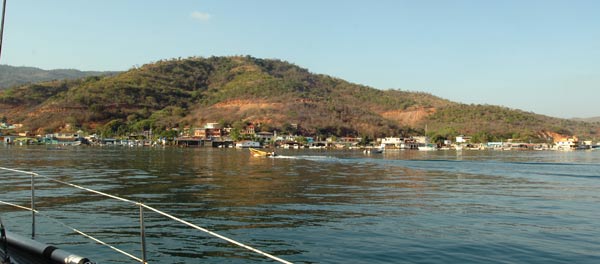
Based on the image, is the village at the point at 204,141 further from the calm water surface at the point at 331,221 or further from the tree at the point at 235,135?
the calm water surface at the point at 331,221

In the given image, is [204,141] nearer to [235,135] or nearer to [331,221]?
[235,135]

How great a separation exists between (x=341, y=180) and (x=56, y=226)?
2449 centimetres

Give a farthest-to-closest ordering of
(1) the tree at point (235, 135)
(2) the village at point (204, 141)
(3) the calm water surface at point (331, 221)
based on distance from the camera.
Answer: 1. (1) the tree at point (235, 135)
2. (2) the village at point (204, 141)
3. (3) the calm water surface at point (331, 221)

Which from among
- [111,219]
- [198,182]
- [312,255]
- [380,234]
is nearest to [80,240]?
[111,219]

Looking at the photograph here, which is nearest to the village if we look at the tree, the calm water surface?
the tree

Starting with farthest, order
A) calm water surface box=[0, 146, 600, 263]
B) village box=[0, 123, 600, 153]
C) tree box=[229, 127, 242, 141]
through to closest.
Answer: tree box=[229, 127, 242, 141] → village box=[0, 123, 600, 153] → calm water surface box=[0, 146, 600, 263]

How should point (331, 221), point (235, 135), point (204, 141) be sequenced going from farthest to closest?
point (235, 135) < point (204, 141) < point (331, 221)

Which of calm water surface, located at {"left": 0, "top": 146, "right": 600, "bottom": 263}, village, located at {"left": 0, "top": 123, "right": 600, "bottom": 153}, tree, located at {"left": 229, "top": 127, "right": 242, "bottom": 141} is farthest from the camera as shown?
tree, located at {"left": 229, "top": 127, "right": 242, "bottom": 141}

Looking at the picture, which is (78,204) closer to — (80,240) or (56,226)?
(56,226)

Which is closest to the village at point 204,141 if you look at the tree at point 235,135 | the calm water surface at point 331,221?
the tree at point 235,135

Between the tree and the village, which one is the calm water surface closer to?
the village

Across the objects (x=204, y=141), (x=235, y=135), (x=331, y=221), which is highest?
(x=235, y=135)

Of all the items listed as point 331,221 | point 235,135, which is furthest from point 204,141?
point 331,221

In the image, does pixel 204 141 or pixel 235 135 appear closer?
pixel 204 141
